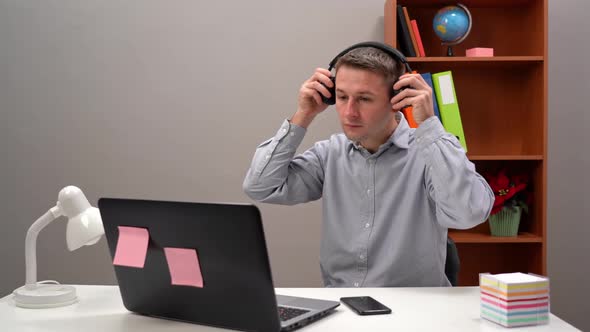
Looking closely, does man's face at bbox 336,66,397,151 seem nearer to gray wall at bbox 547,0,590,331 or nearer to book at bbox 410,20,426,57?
book at bbox 410,20,426,57

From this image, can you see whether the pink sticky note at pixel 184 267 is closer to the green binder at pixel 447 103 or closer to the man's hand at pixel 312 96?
the man's hand at pixel 312 96

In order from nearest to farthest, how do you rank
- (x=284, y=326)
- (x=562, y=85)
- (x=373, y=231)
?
(x=284, y=326) → (x=373, y=231) → (x=562, y=85)

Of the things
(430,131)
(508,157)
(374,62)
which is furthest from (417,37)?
(430,131)

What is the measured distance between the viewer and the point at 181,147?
3098 millimetres

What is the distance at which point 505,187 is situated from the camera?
9.13ft

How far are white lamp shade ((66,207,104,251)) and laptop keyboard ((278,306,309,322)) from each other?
0.47 meters

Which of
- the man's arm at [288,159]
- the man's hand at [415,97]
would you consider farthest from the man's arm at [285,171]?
the man's hand at [415,97]

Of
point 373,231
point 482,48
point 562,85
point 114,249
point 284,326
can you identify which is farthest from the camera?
point 562,85

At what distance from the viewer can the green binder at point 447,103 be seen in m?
2.67

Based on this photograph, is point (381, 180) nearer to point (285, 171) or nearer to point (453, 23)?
point (285, 171)

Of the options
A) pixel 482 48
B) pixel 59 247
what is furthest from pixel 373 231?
pixel 59 247

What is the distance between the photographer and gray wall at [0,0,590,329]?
305cm

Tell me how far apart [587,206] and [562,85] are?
628 mm

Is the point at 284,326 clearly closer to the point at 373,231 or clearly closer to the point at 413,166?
the point at 373,231
